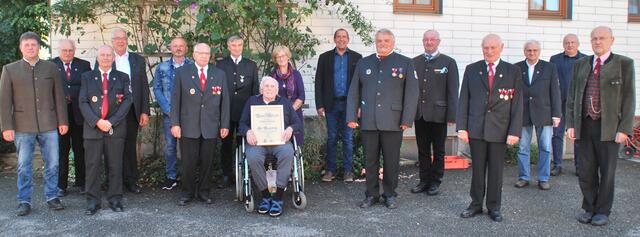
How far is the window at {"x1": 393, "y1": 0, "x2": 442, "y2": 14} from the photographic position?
25.4 feet

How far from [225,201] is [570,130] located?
11.4 feet

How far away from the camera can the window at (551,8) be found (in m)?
8.28

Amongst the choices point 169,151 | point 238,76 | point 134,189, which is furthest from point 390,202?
point 134,189

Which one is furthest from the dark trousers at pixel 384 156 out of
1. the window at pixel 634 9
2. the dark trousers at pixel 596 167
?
the window at pixel 634 9

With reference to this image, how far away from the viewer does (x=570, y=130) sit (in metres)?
5.01

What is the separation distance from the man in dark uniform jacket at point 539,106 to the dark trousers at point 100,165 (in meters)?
4.41

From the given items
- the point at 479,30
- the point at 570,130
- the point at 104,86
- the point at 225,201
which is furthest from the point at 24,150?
the point at 479,30

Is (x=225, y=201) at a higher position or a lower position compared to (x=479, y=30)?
lower

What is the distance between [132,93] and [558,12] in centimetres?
647

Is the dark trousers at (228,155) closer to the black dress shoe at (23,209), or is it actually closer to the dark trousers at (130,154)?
the dark trousers at (130,154)

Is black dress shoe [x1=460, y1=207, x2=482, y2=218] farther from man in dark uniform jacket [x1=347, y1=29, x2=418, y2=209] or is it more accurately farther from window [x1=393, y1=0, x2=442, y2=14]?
window [x1=393, y1=0, x2=442, y2=14]

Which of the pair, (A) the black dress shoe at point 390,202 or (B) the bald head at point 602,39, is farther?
(A) the black dress shoe at point 390,202

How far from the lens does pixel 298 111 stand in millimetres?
5918

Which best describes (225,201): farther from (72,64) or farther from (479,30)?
(479,30)
